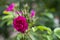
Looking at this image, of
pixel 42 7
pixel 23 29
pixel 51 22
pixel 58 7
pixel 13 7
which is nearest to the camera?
pixel 23 29

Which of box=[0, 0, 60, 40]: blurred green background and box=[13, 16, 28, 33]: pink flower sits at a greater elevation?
box=[13, 16, 28, 33]: pink flower

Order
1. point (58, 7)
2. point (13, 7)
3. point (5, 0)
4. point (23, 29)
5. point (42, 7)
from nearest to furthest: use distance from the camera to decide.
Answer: point (23, 29) < point (13, 7) < point (5, 0) < point (42, 7) < point (58, 7)

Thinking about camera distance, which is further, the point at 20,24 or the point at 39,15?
the point at 39,15

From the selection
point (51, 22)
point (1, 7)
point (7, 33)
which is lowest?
point (7, 33)

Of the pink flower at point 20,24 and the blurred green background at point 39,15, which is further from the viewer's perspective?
the blurred green background at point 39,15

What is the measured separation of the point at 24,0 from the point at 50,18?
33 cm

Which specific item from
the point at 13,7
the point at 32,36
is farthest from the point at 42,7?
the point at 32,36

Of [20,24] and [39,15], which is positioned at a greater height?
[20,24]

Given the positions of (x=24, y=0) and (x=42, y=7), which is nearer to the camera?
(x=24, y=0)

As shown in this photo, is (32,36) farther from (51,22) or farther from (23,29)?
(51,22)

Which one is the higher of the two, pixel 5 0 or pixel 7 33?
pixel 5 0

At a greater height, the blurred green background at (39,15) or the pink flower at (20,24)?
the pink flower at (20,24)

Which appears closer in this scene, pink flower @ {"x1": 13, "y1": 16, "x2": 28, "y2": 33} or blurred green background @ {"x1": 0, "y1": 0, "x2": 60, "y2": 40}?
pink flower @ {"x1": 13, "y1": 16, "x2": 28, "y2": 33}

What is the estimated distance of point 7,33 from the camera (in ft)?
7.87
